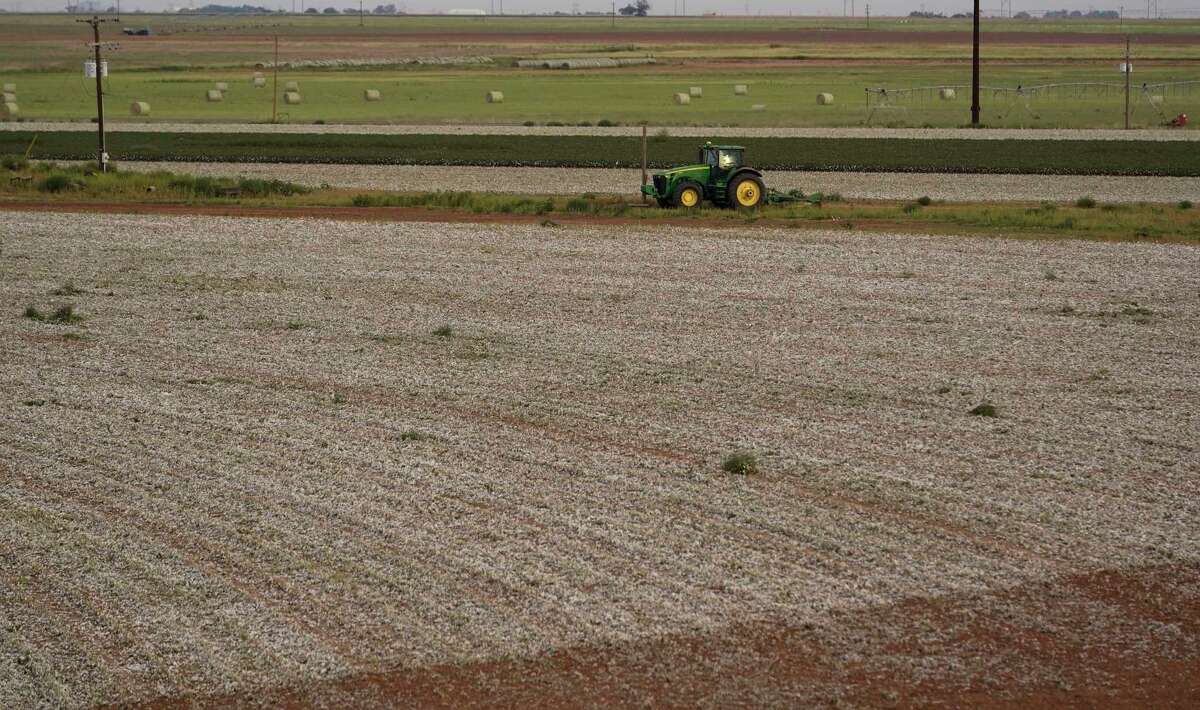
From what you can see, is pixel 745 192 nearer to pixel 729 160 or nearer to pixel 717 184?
pixel 717 184

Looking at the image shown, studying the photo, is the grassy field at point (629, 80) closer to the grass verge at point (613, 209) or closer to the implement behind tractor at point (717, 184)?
the grass verge at point (613, 209)

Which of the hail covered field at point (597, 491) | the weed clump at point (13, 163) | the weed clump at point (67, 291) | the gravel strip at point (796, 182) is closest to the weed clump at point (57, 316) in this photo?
the hail covered field at point (597, 491)

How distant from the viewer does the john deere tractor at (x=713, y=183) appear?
34531 mm

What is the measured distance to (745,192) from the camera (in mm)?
34500

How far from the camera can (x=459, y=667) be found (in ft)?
31.8

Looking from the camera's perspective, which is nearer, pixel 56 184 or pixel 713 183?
pixel 713 183

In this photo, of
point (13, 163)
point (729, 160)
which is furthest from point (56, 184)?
point (729, 160)

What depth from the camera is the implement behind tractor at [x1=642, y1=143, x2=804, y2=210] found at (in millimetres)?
34469

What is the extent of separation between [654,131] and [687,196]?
1347 inches

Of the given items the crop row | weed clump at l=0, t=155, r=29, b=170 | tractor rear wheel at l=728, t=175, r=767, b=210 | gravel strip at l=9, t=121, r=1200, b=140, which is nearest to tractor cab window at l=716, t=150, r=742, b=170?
tractor rear wheel at l=728, t=175, r=767, b=210

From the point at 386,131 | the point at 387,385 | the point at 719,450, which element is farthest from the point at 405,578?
the point at 386,131

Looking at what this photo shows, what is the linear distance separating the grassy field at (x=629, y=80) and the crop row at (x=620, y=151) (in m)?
13.8

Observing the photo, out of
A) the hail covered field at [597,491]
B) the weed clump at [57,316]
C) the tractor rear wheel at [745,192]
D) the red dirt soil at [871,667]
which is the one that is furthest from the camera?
the tractor rear wheel at [745,192]

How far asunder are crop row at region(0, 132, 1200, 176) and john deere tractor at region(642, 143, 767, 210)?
45.6ft
